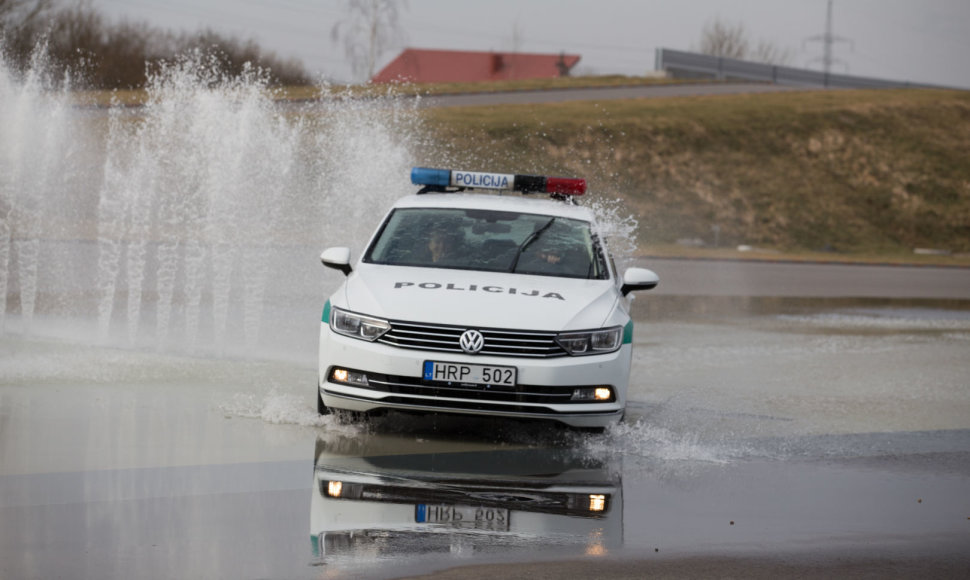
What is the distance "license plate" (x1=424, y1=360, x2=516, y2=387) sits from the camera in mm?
7945

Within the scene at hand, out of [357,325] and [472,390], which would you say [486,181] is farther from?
[472,390]

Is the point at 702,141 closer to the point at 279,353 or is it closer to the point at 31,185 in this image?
the point at 31,185

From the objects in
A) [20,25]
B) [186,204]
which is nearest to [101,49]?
[20,25]

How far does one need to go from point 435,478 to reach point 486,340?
1086 millimetres

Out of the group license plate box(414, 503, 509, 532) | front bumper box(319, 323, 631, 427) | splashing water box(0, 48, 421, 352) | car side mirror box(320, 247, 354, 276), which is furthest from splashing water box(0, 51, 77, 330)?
license plate box(414, 503, 509, 532)

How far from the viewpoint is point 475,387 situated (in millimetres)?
7965

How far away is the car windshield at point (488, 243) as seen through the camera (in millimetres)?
9430

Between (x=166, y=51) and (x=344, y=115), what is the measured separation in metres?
16.6

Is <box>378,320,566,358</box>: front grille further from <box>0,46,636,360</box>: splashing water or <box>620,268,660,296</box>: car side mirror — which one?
<box>0,46,636,360</box>: splashing water

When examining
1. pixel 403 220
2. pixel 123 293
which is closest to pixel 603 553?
pixel 403 220

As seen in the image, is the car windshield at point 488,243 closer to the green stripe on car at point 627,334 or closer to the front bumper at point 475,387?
the green stripe on car at point 627,334

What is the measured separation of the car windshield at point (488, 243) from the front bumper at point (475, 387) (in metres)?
1.32

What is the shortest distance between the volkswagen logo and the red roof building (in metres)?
66.1

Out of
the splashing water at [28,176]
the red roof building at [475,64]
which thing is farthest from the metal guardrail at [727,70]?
the splashing water at [28,176]
